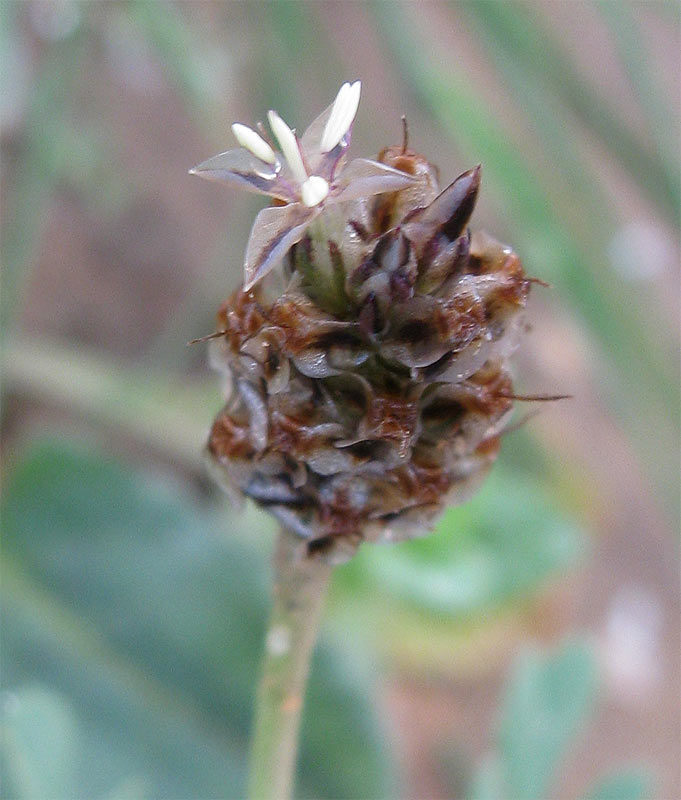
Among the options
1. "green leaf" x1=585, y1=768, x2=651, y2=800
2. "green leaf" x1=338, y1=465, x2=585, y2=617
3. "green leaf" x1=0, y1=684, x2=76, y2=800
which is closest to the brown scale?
"green leaf" x1=0, y1=684, x2=76, y2=800

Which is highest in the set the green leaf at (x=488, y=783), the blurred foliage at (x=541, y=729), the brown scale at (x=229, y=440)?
the brown scale at (x=229, y=440)

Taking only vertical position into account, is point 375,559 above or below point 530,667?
above

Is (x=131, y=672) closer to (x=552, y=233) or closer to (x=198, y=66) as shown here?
(x=552, y=233)

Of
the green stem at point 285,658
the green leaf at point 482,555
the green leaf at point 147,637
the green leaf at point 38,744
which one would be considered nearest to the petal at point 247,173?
the green stem at point 285,658

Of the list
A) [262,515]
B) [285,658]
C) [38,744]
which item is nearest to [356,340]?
[285,658]

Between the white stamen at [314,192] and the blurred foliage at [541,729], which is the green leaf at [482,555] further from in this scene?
the white stamen at [314,192]

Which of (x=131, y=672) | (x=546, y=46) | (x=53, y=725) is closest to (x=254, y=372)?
(x=53, y=725)
